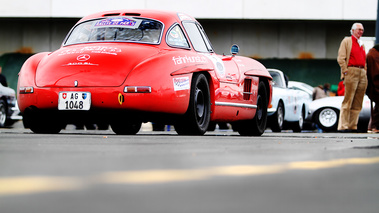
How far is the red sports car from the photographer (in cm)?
889

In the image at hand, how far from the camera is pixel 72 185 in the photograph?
119 inches

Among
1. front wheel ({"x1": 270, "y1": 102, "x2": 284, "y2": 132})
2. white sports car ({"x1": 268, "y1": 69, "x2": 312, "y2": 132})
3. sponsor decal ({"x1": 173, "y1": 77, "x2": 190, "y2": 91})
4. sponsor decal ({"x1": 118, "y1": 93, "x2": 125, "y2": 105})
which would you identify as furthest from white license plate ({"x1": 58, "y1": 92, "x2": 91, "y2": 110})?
front wheel ({"x1": 270, "y1": 102, "x2": 284, "y2": 132})

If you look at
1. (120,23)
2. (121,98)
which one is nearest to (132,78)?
(121,98)

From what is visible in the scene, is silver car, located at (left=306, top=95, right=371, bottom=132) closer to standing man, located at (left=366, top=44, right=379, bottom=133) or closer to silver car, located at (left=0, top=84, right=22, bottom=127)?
standing man, located at (left=366, top=44, right=379, bottom=133)

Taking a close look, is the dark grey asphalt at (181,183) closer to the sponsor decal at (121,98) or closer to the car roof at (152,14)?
the sponsor decal at (121,98)

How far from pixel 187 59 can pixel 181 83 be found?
405mm

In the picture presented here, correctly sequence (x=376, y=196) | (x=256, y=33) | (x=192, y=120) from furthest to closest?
1. (x=256, y=33)
2. (x=192, y=120)
3. (x=376, y=196)

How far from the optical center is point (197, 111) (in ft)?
31.4

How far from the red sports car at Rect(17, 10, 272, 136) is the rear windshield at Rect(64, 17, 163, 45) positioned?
1 cm

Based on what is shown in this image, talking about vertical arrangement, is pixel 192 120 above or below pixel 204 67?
below

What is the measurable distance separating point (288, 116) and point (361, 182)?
13.8m

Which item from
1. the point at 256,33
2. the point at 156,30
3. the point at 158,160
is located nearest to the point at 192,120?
the point at 156,30

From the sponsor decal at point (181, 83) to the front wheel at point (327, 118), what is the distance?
10.8 meters

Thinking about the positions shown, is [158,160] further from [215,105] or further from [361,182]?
[215,105]
